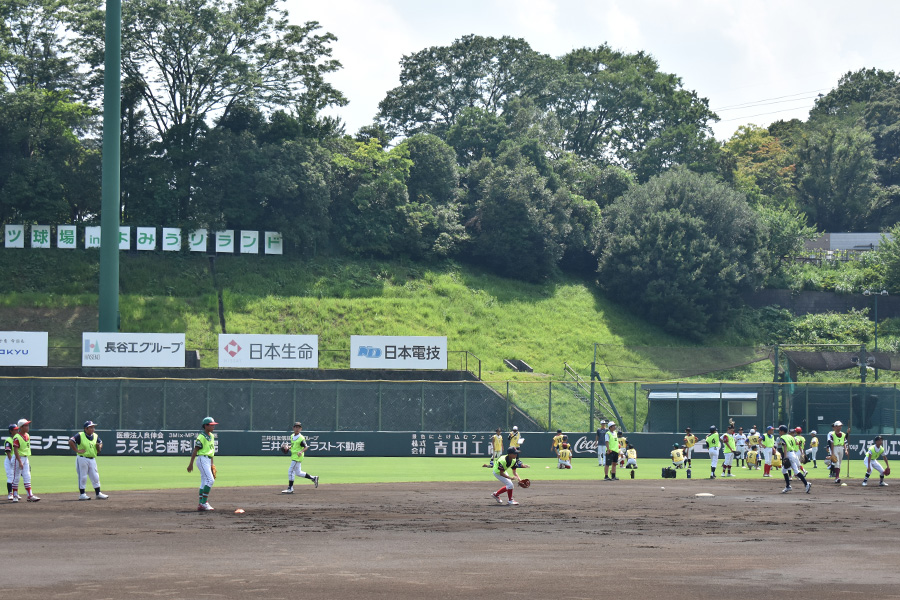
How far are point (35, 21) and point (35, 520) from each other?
6593 cm

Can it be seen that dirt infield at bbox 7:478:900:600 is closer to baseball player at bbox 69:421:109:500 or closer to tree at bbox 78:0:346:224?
baseball player at bbox 69:421:109:500

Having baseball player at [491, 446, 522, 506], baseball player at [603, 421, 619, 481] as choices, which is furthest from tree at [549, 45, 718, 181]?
baseball player at [491, 446, 522, 506]

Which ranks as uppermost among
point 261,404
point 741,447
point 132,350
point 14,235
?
point 14,235

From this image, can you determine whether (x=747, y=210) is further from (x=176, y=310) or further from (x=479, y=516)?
(x=479, y=516)

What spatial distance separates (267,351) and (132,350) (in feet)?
23.3

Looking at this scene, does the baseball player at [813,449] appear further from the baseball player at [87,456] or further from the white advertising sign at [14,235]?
the white advertising sign at [14,235]

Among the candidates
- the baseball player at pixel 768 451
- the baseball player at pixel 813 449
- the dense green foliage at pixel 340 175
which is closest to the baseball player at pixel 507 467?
the baseball player at pixel 768 451

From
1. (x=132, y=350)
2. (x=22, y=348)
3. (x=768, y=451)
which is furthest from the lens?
(x=132, y=350)

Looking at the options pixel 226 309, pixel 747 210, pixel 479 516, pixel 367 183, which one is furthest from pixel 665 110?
pixel 479 516

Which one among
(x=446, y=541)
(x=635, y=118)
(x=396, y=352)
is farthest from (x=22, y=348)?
(x=635, y=118)

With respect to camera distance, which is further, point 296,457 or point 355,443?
point 355,443

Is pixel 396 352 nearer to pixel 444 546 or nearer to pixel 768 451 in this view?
pixel 768 451

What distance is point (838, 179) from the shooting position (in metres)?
102

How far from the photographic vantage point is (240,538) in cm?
1772
